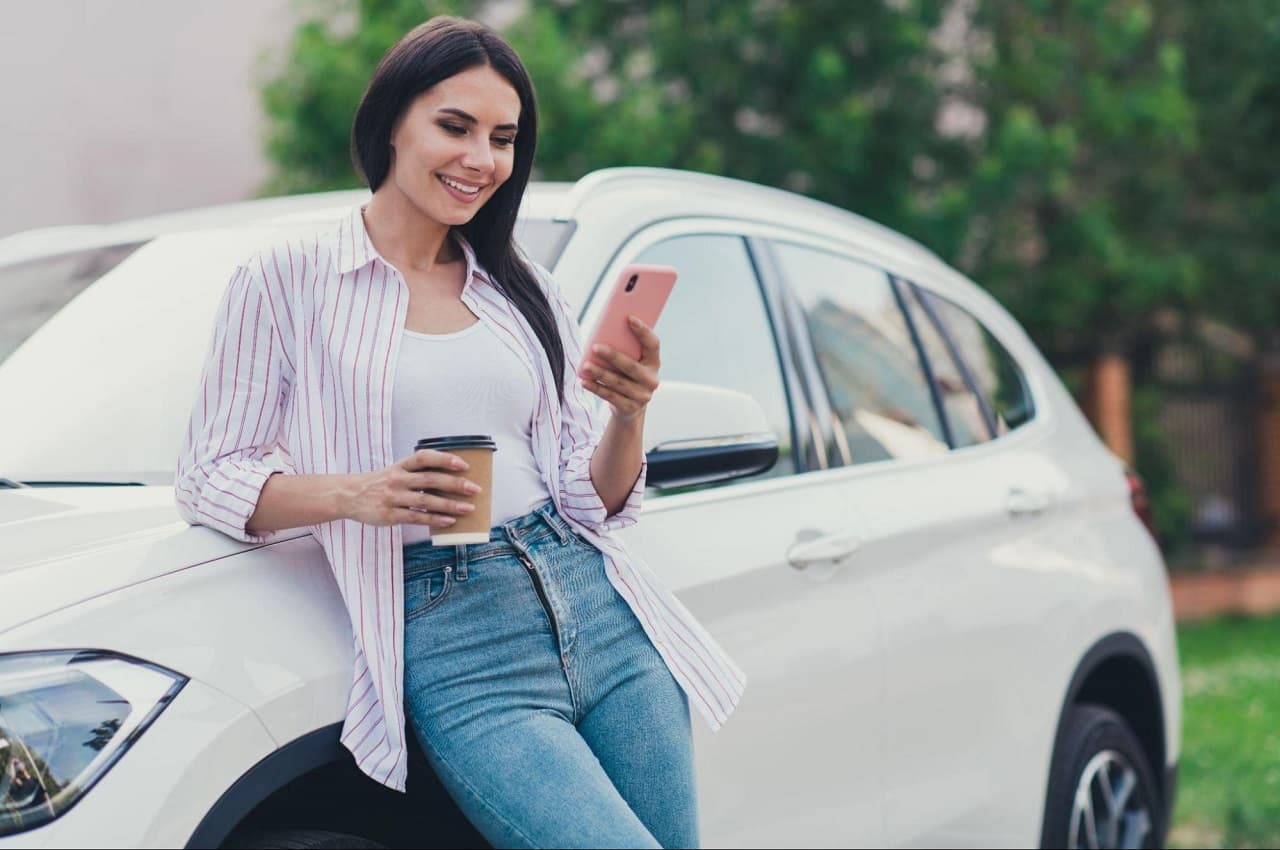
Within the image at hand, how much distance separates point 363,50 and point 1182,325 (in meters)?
7.87

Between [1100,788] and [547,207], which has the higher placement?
[547,207]

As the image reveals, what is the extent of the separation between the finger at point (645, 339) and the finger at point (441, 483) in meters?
0.36

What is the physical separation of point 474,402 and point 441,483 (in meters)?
0.31

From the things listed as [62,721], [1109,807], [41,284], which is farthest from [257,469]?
[1109,807]

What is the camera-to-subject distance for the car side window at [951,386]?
13.5 ft

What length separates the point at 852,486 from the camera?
3545 millimetres

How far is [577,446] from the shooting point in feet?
8.52

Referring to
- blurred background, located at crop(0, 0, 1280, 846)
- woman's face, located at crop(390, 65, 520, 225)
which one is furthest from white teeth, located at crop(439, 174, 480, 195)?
blurred background, located at crop(0, 0, 1280, 846)

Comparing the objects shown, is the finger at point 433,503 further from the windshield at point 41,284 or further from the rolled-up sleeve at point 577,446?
the windshield at point 41,284

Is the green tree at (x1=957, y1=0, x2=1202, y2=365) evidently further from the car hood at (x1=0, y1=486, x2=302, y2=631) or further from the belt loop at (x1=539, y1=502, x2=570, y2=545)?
the car hood at (x1=0, y1=486, x2=302, y2=631)

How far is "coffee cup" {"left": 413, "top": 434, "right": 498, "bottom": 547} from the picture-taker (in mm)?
2143

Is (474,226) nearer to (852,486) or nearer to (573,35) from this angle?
(852,486)

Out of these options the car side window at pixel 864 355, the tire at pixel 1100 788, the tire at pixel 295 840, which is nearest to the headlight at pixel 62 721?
the tire at pixel 295 840

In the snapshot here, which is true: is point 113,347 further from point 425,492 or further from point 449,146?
point 425,492
